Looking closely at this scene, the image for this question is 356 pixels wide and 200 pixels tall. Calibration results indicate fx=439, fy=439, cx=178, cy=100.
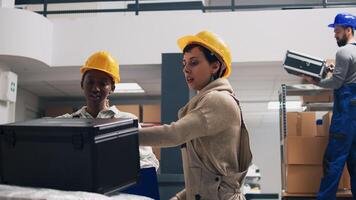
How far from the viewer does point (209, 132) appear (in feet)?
4.85

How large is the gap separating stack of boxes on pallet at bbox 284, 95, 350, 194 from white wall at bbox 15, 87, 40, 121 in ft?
16.8

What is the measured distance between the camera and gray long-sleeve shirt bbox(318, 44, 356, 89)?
3.45 metres

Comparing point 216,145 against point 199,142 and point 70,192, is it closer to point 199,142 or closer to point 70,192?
point 199,142

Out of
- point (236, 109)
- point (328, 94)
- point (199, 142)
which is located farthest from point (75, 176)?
point (328, 94)

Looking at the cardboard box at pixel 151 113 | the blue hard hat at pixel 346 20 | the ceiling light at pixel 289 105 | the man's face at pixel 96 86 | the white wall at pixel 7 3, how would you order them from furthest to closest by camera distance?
the ceiling light at pixel 289 105, the cardboard box at pixel 151 113, the white wall at pixel 7 3, the blue hard hat at pixel 346 20, the man's face at pixel 96 86

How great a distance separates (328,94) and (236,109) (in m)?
2.82

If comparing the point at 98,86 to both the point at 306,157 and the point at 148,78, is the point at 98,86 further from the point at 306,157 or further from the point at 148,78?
the point at 148,78

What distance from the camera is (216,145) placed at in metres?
1.53

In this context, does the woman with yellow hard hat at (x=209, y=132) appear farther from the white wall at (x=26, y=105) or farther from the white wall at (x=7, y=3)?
the white wall at (x=26, y=105)

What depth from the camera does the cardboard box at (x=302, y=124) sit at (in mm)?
3893

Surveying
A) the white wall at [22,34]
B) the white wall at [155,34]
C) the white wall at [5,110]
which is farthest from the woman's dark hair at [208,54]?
the white wall at [5,110]

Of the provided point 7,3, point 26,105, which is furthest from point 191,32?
point 26,105

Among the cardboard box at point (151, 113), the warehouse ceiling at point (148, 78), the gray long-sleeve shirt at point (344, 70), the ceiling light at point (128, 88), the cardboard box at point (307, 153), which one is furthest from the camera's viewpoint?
the cardboard box at point (151, 113)

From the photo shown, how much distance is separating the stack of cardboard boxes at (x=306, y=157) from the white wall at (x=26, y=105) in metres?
5.13
